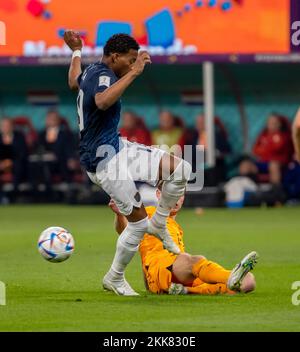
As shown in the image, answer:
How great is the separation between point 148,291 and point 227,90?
17.1 m

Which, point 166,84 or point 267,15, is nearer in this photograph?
point 267,15

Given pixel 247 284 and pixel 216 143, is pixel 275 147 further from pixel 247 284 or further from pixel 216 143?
pixel 247 284

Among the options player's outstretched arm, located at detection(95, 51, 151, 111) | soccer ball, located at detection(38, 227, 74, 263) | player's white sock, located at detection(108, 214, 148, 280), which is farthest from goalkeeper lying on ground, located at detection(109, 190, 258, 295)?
player's outstretched arm, located at detection(95, 51, 151, 111)

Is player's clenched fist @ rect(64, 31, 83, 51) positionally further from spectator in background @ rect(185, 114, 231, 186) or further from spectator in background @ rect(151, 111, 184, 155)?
spectator in background @ rect(151, 111, 184, 155)

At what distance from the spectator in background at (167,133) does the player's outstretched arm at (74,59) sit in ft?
45.1

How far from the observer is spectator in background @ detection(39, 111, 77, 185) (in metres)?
25.5

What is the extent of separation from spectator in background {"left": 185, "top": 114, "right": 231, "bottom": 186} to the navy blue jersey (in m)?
13.2

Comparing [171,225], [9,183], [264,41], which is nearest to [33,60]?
[9,183]

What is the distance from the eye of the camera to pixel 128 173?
9.96 meters

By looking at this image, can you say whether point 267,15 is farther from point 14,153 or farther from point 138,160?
point 138,160

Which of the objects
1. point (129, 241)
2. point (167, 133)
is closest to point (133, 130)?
point (167, 133)

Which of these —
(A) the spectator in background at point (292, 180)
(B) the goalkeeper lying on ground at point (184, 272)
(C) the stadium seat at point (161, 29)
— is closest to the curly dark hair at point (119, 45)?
(B) the goalkeeper lying on ground at point (184, 272)

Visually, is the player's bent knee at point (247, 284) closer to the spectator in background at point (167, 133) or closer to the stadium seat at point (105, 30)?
the stadium seat at point (105, 30)

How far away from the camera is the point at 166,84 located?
89.0 feet
